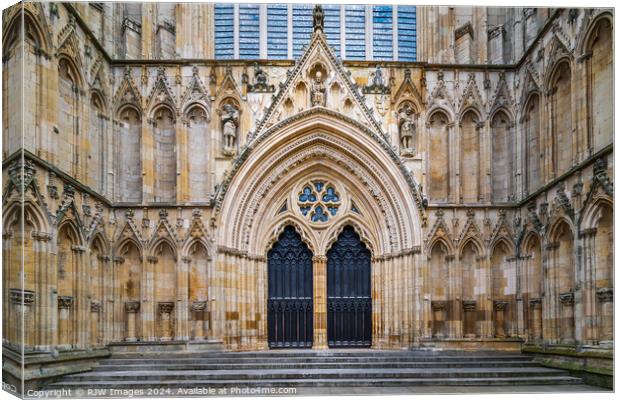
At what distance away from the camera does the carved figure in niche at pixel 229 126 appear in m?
17.6

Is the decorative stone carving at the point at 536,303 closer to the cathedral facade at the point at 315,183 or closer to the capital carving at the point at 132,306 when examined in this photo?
the cathedral facade at the point at 315,183

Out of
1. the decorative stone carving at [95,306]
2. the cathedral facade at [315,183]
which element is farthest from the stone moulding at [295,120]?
the decorative stone carving at [95,306]

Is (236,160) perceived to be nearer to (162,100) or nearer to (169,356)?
(162,100)

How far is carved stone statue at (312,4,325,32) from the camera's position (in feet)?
54.9

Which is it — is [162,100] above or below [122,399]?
above

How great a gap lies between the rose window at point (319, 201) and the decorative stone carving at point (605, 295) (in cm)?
709

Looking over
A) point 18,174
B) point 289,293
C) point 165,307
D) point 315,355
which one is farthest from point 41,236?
point 289,293

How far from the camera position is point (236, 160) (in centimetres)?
1769

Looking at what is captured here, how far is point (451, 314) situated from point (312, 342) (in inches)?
135

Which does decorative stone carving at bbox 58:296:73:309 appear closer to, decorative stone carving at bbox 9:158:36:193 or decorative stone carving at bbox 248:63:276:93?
decorative stone carving at bbox 9:158:36:193

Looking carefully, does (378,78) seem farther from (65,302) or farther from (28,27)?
(65,302)

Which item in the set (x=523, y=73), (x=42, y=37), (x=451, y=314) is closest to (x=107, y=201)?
(x=42, y=37)

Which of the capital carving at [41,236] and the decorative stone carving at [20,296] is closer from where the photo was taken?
the decorative stone carving at [20,296]

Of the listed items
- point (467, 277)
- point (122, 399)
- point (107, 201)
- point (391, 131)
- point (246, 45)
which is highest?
point (246, 45)
